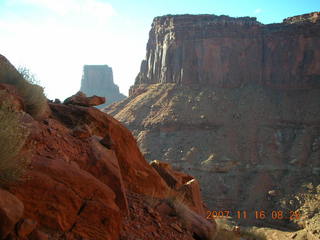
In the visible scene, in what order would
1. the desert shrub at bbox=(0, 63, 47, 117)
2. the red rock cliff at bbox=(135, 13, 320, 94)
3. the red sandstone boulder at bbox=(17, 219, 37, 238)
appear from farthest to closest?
the red rock cliff at bbox=(135, 13, 320, 94), the desert shrub at bbox=(0, 63, 47, 117), the red sandstone boulder at bbox=(17, 219, 37, 238)

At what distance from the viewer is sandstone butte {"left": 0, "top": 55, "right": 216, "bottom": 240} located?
4570 mm

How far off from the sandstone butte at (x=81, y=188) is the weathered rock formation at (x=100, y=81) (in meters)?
111

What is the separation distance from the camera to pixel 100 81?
119312 mm

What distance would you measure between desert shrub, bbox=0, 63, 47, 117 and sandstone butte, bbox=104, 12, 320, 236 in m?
30.3

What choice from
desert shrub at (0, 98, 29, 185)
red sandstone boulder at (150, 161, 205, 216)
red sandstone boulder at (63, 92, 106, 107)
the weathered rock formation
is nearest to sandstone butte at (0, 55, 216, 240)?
red sandstone boulder at (63, 92, 106, 107)

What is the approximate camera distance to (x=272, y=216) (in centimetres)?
3569

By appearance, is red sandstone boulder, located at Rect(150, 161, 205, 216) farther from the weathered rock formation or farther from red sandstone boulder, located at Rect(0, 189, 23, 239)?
the weathered rock formation

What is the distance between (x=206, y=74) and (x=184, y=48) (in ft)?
19.5

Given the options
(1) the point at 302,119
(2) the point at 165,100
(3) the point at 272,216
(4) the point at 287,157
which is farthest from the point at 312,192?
(2) the point at 165,100

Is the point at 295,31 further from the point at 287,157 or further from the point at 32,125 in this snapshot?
the point at 32,125

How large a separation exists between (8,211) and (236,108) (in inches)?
2042
